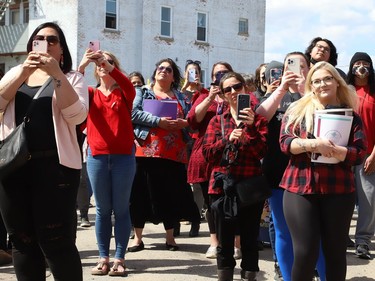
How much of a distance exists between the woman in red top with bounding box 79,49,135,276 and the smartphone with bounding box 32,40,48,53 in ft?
6.05

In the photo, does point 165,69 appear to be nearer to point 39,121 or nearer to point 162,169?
point 162,169

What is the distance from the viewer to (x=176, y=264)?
6270mm

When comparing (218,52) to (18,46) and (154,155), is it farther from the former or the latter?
(154,155)

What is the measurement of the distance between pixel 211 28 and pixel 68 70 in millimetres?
27793

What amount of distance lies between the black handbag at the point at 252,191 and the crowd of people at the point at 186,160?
6 cm

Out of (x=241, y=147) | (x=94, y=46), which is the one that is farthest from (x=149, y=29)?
(x=241, y=147)

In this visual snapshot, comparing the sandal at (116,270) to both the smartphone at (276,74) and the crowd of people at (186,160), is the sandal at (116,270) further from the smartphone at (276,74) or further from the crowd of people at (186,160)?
the smartphone at (276,74)

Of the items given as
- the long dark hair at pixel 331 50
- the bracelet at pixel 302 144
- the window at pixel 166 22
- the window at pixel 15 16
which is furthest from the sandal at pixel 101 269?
the window at pixel 15 16

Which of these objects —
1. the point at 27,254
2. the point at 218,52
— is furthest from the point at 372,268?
the point at 218,52

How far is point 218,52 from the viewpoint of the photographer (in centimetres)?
3169

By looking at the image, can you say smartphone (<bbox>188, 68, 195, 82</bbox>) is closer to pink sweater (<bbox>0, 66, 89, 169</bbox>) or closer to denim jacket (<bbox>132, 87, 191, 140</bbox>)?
denim jacket (<bbox>132, 87, 191, 140</bbox>)

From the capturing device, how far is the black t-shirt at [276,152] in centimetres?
508

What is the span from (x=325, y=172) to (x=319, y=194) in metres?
0.16

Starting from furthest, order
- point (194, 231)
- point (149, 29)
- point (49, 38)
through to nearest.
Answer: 1. point (149, 29)
2. point (194, 231)
3. point (49, 38)
